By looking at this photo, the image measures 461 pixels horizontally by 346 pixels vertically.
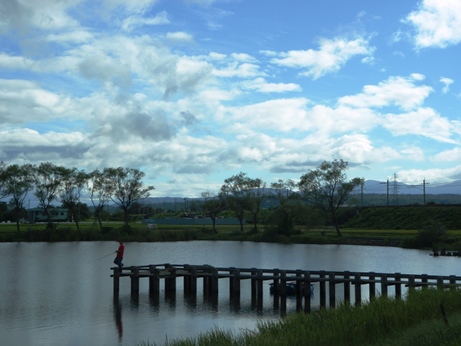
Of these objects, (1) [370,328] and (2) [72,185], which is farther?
(2) [72,185]

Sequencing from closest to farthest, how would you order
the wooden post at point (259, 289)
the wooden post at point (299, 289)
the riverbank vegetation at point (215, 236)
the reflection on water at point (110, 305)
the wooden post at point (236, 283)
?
the reflection on water at point (110, 305) < the wooden post at point (299, 289) < the wooden post at point (259, 289) < the wooden post at point (236, 283) < the riverbank vegetation at point (215, 236)

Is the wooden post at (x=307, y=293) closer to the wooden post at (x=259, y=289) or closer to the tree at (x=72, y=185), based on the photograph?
the wooden post at (x=259, y=289)

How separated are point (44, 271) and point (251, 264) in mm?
17828

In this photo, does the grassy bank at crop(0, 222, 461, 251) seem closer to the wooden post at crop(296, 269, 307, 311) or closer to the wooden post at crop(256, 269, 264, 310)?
the wooden post at crop(296, 269, 307, 311)

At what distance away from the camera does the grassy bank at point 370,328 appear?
15398 mm

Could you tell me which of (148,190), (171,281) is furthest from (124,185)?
(171,281)

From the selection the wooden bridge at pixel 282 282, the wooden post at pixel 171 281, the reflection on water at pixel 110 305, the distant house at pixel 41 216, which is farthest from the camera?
the distant house at pixel 41 216

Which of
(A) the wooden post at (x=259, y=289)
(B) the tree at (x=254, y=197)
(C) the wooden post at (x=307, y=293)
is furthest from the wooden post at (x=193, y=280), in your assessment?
(B) the tree at (x=254, y=197)

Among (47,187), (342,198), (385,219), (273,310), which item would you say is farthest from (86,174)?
(273,310)

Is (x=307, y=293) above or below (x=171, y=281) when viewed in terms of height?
below

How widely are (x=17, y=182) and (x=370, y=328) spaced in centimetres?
9796

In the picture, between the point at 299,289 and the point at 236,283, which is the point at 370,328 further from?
the point at 236,283

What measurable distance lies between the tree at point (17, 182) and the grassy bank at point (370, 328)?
9467cm

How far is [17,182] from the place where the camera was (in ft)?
351
